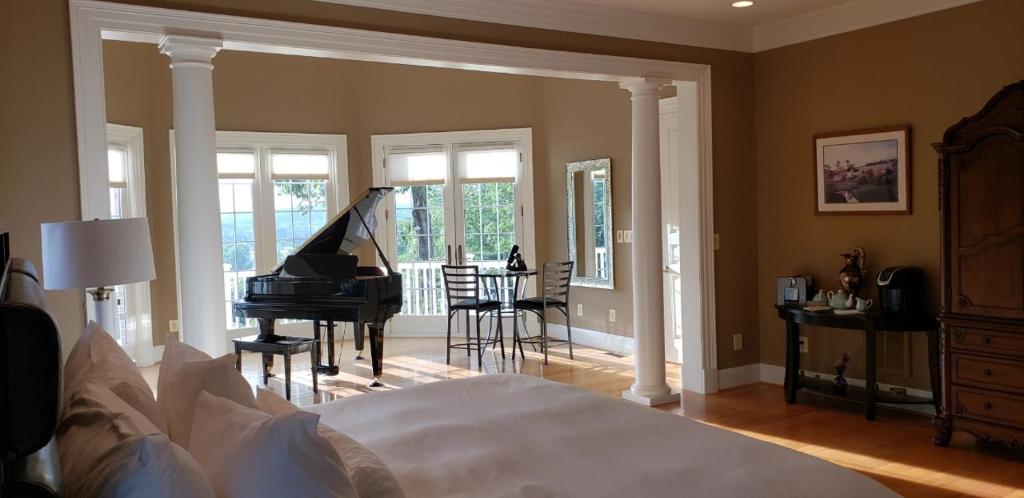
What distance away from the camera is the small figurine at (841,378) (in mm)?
5176

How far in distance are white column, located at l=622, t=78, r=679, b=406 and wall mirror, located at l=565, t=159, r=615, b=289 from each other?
205 cm

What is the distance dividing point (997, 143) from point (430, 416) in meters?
3.36

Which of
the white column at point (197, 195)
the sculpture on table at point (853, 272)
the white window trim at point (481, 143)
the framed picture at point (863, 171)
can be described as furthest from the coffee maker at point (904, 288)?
the white window trim at point (481, 143)

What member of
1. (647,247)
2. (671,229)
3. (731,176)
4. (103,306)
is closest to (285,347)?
(103,306)

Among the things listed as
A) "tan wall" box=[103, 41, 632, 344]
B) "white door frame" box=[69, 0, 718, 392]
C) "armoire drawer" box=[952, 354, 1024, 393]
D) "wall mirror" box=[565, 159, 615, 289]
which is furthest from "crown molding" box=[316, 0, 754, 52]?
"armoire drawer" box=[952, 354, 1024, 393]

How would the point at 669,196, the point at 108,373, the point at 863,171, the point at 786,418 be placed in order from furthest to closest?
the point at 669,196
the point at 863,171
the point at 786,418
the point at 108,373

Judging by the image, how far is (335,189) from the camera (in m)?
8.51

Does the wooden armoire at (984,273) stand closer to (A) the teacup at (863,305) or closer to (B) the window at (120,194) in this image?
(A) the teacup at (863,305)

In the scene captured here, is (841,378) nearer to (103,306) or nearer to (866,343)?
(866,343)

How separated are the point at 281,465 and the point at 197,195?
108 inches

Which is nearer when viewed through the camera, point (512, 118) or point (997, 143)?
point (997, 143)

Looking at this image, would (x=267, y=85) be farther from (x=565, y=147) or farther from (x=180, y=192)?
(x=180, y=192)

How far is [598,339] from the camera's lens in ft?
25.9

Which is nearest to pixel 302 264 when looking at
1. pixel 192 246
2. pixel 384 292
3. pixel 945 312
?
pixel 384 292
